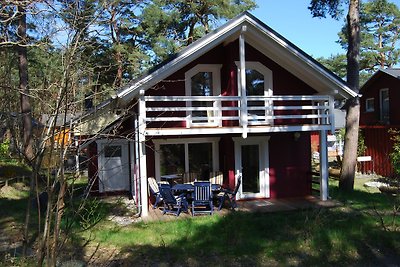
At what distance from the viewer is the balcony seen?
1134cm

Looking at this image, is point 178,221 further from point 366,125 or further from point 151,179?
point 366,125

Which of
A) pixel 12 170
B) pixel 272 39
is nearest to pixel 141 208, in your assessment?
pixel 272 39

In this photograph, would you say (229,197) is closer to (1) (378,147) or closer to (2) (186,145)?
(2) (186,145)

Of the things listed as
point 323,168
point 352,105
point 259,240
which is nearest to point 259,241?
point 259,240

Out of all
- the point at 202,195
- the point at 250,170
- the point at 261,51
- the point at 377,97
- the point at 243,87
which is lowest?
the point at 202,195

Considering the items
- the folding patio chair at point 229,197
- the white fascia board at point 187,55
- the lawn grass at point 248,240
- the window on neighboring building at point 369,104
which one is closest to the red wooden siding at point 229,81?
the white fascia board at point 187,55

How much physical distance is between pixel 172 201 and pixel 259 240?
3.42 meters

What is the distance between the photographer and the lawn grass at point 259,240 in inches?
285

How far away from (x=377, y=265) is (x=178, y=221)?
4.96 meters

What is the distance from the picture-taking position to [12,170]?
18.5m

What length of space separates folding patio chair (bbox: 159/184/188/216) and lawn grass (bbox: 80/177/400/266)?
0.84m

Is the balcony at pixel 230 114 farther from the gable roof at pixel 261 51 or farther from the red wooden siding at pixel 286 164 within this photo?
the red wooden siding at pixel 286 164

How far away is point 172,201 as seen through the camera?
1105 centimetres

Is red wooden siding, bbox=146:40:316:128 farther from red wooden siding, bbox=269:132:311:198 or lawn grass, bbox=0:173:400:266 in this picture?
lawn grass, bbox=0:173:400:266
